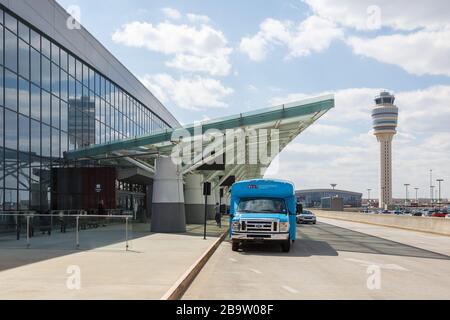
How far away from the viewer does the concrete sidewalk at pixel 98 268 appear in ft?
32.4

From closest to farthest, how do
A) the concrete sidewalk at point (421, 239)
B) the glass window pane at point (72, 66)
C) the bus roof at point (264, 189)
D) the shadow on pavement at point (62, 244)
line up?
the shadow on pavement at point (62, 244), the bus roof at point (264, 189), the concrete sidewalk at point (421, 239), the glass window pane at point (72, 66)

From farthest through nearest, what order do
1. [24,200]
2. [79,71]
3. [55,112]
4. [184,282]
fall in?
[79,71]
[55,112]
[24,200]
[184,282]

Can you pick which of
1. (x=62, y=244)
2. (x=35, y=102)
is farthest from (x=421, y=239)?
(x=35, y=102)

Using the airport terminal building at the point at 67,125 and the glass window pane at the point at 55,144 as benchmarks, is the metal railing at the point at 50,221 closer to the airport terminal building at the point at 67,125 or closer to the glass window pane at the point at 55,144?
the airport terminal building at the point at 67,125

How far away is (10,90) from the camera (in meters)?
25.6

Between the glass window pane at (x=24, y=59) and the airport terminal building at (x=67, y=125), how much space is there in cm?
5

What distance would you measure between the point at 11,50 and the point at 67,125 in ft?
27.5

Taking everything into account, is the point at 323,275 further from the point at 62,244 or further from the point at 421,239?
the point at 421,239

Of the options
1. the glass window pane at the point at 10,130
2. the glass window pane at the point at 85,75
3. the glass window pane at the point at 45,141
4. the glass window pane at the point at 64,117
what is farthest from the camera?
the glass window pane at the point at 85,75

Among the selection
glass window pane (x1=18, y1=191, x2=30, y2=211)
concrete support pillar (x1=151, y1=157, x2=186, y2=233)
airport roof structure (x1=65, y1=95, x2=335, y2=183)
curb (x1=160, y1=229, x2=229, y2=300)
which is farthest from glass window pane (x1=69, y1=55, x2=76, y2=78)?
curb (x1=160, y1=229, x2=229, y2=300)

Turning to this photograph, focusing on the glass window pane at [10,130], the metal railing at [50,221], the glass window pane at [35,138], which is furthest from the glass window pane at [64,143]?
the metal railing at [50,221]

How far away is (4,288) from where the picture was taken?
10.2m

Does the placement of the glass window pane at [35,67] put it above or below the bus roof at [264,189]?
above
